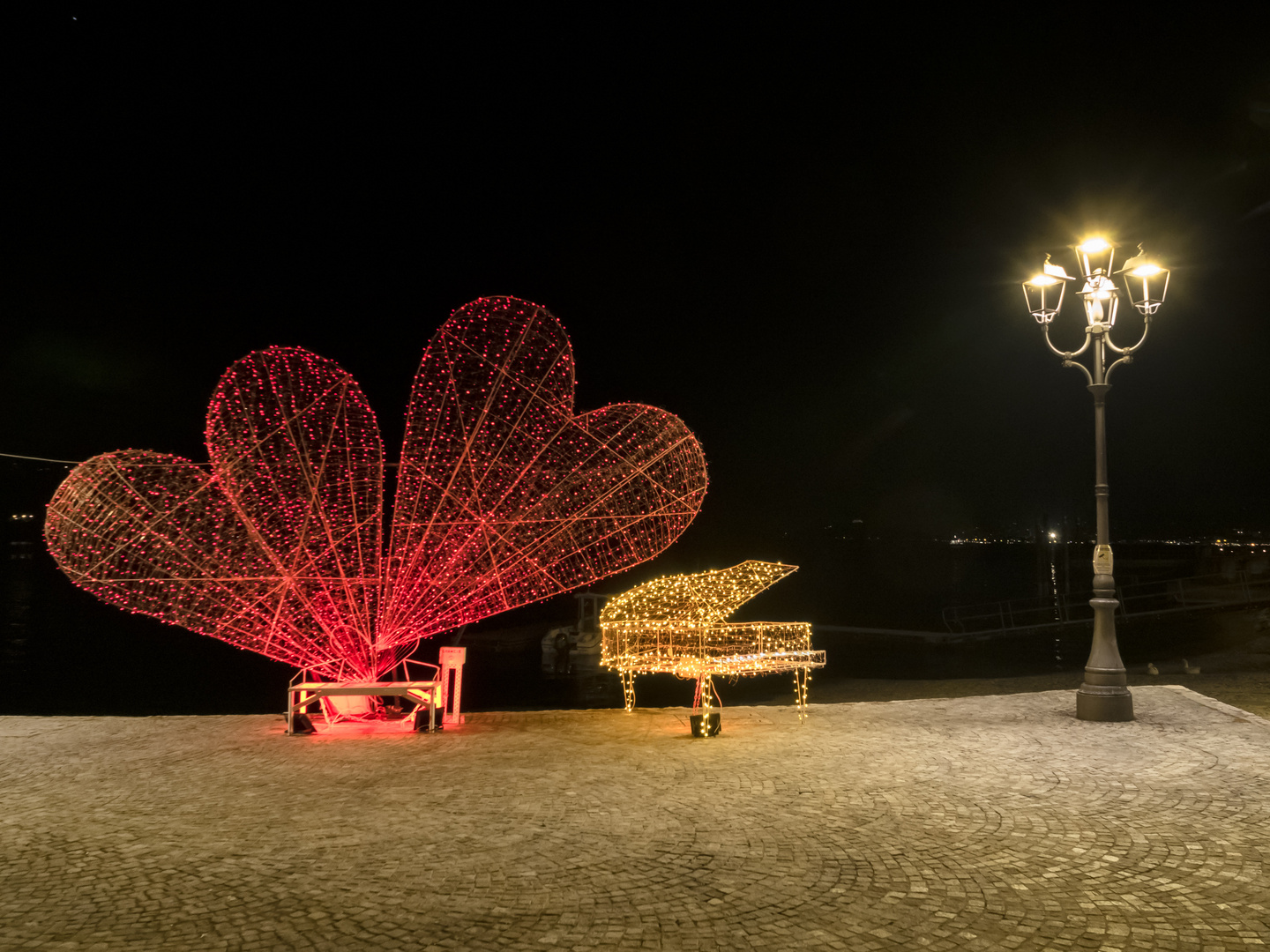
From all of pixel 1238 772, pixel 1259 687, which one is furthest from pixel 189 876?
pixel 1259 687

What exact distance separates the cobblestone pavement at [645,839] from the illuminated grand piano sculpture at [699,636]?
822 mm

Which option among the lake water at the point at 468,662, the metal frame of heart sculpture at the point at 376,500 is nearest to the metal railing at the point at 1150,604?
the lake water at the point at 468,662

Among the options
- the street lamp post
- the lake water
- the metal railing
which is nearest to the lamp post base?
the street lamp post

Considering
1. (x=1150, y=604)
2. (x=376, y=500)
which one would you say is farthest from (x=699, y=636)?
(x=1150, y=604)

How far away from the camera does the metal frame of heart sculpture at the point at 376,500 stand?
9352 mm

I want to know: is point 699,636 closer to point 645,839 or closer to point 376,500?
point 376,500

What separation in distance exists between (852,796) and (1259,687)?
9537mm

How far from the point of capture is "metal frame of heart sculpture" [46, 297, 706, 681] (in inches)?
368

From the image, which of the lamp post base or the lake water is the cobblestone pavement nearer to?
the lamp post base

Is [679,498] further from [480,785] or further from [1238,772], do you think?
[1238,772]

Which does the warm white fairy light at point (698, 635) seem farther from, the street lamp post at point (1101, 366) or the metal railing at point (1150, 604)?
the metal railing at point (1150, 604)

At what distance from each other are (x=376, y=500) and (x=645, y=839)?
547cm

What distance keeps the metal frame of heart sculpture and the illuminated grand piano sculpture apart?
2.50 ft

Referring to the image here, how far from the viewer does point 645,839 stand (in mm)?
5703
